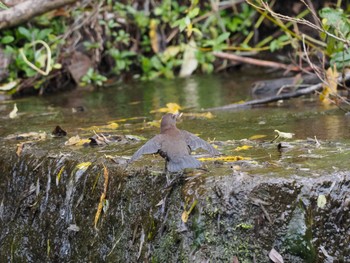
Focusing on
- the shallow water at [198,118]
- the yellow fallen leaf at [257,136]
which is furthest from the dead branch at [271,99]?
the yellow fallen leaf at [257,136]

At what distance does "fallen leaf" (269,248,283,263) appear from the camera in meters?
3.00

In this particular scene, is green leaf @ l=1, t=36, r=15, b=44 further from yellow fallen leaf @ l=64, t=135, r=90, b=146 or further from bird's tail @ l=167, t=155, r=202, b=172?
bird's tail @ l=167, t=155, r=202, b=172

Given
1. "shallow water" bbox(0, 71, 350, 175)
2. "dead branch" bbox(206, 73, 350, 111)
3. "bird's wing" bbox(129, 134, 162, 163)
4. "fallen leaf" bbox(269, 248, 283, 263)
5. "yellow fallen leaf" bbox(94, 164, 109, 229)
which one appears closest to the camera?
"fallen leaf" bbox(269, 248, 283, 263)

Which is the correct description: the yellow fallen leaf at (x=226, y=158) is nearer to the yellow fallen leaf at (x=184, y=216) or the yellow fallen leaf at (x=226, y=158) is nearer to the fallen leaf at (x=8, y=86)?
the yellow fallen leaf at (x=184, y=216)

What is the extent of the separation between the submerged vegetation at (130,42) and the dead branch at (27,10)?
0.21 m

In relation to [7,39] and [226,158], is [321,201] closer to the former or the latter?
[226,158]

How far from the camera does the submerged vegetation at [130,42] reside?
7668mm

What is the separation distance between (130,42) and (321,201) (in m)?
6.27

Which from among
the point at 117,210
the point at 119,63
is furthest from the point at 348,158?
the point at 119,63

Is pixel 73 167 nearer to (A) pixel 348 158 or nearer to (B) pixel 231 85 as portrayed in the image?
(A) pixel 348 158

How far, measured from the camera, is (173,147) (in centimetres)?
332

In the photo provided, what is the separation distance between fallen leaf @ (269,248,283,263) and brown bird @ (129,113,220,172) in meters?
0.47

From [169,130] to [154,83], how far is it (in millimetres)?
4600

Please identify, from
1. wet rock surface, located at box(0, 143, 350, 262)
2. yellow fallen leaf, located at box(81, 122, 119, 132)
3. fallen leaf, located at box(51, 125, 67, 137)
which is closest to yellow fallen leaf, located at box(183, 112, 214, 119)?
yellow fallen leaf, located at box(81, 122, 119, 132)
